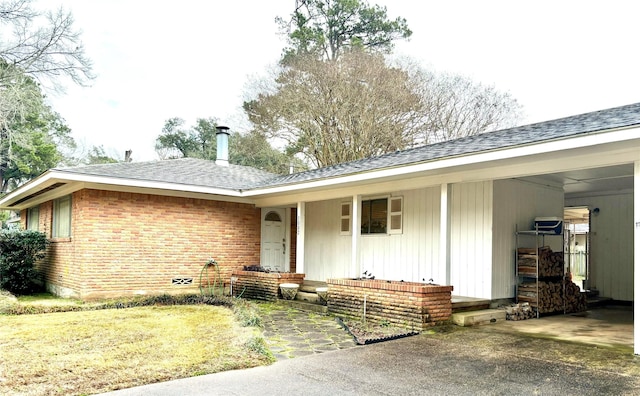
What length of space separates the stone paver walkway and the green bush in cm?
596

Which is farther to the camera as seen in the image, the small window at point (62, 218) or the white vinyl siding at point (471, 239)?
the small window at point (62, 218)

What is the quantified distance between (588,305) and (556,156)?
16.5 ft

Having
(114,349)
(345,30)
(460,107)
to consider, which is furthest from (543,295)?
(345,30)

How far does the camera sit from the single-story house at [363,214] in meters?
7.55

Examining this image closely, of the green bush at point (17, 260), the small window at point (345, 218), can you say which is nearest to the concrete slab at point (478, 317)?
the small window at point (345, 218)

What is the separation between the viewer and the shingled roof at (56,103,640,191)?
20.5 feet

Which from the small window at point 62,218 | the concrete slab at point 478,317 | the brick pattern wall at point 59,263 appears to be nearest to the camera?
the concrete slab at point 478,317

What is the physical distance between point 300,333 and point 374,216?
14.4 ft

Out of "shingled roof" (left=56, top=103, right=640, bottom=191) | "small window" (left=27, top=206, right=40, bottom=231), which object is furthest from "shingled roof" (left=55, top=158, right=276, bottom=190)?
"small window" (left=27, top=206, right=40, bottom=231)

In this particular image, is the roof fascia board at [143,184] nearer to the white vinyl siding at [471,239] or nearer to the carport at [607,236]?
the white vinyl siding at [471,239]

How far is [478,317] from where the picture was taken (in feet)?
25.2

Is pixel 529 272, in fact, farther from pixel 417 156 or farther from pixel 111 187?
pixel 111 187

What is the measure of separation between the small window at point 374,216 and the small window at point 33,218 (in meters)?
9.61

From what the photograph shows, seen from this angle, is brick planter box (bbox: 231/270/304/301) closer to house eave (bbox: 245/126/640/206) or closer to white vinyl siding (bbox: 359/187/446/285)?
white vinyl siding (bbox: 359/187/446/285)
